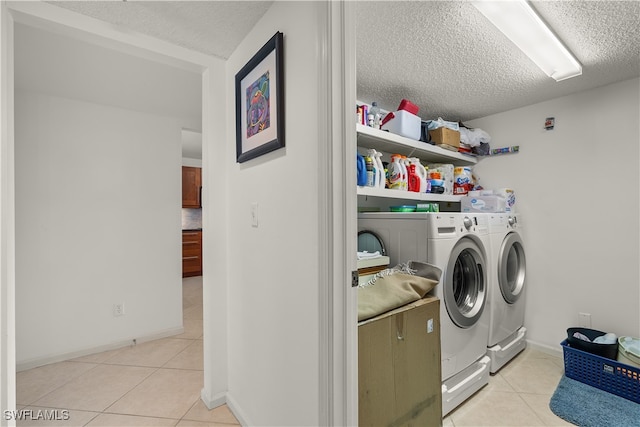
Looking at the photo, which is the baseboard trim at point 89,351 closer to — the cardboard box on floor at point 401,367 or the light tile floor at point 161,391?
the light tile floor at point 161,391

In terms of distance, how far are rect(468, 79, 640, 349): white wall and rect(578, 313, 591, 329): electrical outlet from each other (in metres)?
0.03

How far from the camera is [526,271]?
2.64m

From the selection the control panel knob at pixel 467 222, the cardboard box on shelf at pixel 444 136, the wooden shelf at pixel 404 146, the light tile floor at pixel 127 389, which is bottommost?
the light tile floor at pixel 127 389

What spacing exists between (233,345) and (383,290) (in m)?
0.95

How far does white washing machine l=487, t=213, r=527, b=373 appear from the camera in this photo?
6.97 feet

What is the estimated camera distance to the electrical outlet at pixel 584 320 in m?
2.34

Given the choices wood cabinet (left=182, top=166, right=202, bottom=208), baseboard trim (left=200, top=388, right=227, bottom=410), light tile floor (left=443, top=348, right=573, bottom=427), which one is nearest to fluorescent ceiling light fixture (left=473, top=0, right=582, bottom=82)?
light tile floor (left=443, top=348, right=573, bottom=427)

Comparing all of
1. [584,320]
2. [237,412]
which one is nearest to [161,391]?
[237,412]

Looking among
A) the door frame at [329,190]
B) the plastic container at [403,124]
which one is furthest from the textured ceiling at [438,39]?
the plastic container at [403,124]

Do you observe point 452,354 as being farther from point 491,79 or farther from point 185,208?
point 185,208

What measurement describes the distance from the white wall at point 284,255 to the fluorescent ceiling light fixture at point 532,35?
0.91m

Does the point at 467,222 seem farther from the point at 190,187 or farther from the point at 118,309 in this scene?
the point at 190,187

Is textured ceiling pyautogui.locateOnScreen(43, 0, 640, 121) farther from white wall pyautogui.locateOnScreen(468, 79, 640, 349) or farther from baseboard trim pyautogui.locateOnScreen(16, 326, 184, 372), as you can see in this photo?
baseboard trim pyautogui.locateOnScreen(16, 326, 184, 372)

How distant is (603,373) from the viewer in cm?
193
